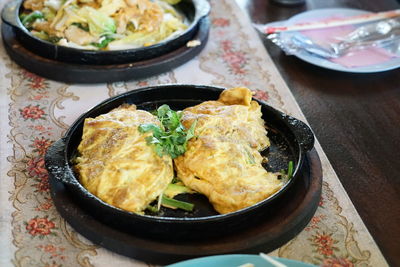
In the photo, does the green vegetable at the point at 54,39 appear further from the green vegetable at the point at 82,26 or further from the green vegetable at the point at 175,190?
the green vegetable at the point at 175,190

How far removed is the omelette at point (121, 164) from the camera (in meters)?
1.75

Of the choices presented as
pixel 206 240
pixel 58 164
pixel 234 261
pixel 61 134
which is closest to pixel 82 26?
pixel 61 134

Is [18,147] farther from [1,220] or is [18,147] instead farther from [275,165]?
[275,165]

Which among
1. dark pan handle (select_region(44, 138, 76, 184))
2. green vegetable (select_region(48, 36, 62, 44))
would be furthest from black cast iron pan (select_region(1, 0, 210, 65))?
dark pan handle (select_region(44, 138, 76, 184))

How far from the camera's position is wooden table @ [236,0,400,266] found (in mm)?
1961

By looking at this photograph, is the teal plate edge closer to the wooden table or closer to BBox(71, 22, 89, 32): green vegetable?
the wooden table

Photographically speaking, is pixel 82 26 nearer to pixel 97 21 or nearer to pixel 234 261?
pixel 97 21

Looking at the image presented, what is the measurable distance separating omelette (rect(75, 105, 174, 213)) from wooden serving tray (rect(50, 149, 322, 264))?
0.09 meters

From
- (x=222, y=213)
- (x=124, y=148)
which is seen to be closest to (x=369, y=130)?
(x=222, y=213)

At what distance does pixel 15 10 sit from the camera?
293 cm

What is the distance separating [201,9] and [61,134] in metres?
1.12

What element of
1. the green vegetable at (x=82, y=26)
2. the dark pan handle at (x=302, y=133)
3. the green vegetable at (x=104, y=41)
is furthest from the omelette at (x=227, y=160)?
the green vegetable at (x=82, y=26)

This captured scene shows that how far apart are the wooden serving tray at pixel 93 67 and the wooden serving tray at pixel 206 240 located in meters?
0.88

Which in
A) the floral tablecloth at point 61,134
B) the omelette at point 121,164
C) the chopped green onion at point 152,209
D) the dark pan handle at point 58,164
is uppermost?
the omelette at point 121,164
